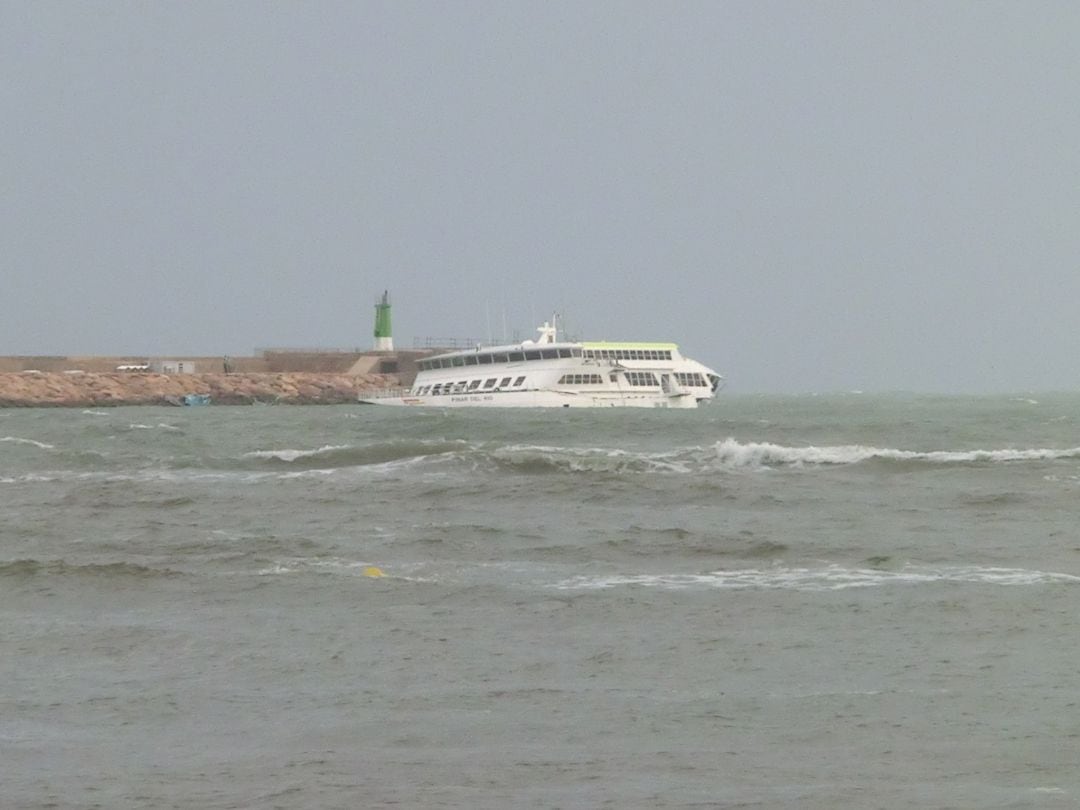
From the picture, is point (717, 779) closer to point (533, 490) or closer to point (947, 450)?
point (533, 490)

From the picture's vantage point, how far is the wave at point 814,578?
1436 cm

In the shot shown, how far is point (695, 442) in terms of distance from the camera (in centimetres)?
3697

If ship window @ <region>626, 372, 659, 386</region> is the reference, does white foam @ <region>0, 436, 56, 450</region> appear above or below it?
below

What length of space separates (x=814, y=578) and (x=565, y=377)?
5212 centimetres

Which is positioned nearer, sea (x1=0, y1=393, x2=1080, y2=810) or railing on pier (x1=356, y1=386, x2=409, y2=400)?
sea (x1=0, y1=393, x2=1080, y2=810)

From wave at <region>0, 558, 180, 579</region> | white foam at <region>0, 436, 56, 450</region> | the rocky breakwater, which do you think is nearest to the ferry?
the rocky breakwater

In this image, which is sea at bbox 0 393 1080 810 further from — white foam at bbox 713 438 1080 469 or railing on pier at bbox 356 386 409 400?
railing on pier at bbox 356 386 409 400

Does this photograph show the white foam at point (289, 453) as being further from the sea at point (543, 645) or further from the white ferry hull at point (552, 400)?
the white ferry hull at point (552, 400)

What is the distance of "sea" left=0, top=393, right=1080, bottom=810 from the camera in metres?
8.01

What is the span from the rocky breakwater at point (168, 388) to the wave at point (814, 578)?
66348mm

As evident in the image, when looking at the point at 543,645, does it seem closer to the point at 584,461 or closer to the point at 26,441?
the point at 584,461

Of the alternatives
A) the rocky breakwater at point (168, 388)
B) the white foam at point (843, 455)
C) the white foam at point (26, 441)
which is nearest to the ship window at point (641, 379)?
the rocky breakwater at point (168, 388)

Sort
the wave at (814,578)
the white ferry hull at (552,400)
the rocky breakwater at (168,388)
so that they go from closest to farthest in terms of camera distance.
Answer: the wave at (814,578), the white ferry hull at (552,400), the rocky breakwater at (168,388)

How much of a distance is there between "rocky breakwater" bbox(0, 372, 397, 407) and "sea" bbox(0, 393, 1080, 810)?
55.7m
